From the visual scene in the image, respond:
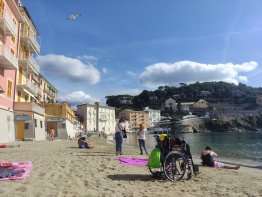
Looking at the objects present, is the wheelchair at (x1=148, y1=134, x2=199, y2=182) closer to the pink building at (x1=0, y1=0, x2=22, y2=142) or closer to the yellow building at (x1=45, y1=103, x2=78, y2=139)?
the pink building at (x1=0, y1=0, x2=22, y2=142)

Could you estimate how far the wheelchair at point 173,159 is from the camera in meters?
8.98

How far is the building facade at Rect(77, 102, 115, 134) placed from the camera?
503 feet

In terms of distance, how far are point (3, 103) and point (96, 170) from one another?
70.0ft

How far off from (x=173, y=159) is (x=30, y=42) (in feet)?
110

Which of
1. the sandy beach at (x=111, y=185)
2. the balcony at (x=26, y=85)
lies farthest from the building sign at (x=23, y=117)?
the sandy beach at (x=111, y=185)

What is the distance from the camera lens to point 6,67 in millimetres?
29688

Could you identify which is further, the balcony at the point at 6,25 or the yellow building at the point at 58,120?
the yellow building at the point at 58,120

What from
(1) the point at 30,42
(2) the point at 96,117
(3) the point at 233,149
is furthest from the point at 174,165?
(2) the point at 96,117

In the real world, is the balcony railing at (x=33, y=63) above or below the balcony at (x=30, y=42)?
below

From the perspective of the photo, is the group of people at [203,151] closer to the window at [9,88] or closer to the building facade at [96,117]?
the window at [9,88]

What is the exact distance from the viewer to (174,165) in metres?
9.09

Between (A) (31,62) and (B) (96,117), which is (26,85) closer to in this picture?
(A) (31,62)

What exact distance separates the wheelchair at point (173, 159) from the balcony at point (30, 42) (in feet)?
103

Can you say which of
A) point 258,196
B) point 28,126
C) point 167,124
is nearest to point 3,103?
point 28,126
